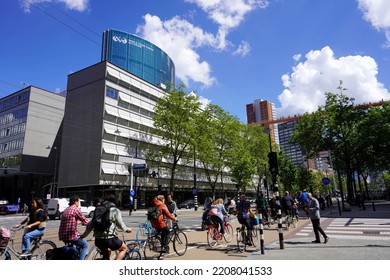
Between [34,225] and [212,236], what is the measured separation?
18.3 feet

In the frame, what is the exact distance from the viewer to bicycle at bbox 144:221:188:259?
812 cm

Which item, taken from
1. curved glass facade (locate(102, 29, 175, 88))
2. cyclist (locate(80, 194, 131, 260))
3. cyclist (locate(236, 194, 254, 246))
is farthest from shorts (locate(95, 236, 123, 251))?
curved glass facade (locate(102, 29, 175, 88))

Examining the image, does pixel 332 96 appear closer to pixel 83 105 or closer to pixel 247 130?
pixel 247 130

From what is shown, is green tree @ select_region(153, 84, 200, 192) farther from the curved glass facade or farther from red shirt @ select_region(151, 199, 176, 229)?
the curved glass facade

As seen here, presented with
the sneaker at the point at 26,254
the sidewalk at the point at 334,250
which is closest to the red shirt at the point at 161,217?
the sidewalk at the point at 334,250

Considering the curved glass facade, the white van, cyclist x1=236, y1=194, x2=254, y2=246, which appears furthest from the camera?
the curved glass facade

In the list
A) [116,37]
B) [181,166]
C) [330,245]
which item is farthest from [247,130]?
[116,37]

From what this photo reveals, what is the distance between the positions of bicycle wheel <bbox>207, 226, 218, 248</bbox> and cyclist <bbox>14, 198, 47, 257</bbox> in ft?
17.1

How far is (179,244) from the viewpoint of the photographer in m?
8.70

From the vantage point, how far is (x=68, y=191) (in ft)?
152

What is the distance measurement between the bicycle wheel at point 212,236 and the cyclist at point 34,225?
17.1 feet

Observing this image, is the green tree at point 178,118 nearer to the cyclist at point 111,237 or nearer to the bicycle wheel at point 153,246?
the bicycle wheel at point 153,246

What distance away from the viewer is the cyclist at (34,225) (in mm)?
7184
